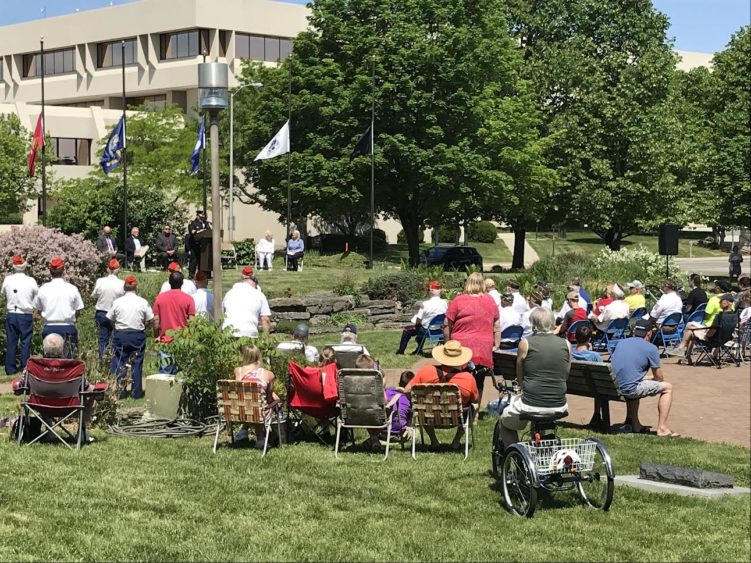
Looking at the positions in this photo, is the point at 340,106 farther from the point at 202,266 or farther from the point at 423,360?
the point at 423,360

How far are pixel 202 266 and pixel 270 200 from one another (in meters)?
23.6

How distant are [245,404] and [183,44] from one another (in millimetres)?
62031

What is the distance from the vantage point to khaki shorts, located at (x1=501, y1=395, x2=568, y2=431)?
8.41 m

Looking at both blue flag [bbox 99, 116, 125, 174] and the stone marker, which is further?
blue flag [bbox 99, 116, 125, 174]

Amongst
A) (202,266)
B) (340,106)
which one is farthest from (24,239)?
(340,106)

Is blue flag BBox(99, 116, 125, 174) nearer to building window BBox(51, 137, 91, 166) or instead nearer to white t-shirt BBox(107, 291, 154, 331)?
white t-shirt BBox(107, 291, 154, 331)

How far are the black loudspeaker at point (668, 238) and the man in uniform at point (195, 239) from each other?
11.4m

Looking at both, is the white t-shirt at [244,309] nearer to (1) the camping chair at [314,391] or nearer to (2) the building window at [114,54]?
(1) the camping chair at [314,391]

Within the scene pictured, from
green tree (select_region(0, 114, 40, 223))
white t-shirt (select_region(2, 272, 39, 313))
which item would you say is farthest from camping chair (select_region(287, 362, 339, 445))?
green tree (select_region(0, 114, 40, 223))

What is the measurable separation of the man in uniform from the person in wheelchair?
19.0m

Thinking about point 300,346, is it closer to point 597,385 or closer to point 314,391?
point 314,391

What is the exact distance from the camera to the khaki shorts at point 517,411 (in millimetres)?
8414

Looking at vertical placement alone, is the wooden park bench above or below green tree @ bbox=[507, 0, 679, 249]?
below

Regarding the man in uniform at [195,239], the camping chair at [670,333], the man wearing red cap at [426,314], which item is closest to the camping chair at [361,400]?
the man wearing red cap at [426,314]
